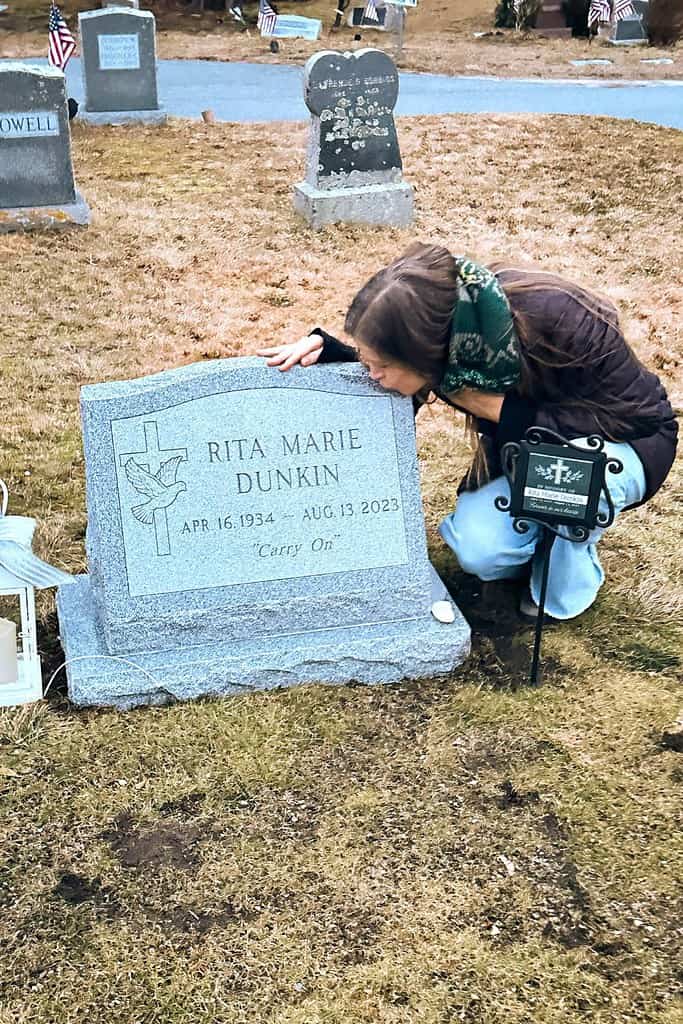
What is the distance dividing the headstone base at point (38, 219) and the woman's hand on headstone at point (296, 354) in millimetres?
5704

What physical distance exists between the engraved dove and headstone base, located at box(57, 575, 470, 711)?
436 millimetres

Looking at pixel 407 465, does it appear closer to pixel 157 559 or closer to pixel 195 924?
pixel 157 559

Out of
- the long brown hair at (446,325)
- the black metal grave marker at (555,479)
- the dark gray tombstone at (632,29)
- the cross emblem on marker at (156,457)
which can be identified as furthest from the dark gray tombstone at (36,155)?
the dark gray tombstone at (632,29)

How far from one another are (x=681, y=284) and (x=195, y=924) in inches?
236

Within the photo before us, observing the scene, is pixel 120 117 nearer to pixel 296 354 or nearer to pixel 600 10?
pixel 296 354

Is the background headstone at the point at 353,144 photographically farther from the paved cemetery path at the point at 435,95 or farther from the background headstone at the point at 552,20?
the background headstone at the point at 552,20

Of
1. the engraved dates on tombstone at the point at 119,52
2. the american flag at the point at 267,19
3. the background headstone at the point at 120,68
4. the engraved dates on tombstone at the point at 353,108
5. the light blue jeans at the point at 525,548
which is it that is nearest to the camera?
the light blue jeans at the point at 525,548

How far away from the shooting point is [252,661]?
321 cm

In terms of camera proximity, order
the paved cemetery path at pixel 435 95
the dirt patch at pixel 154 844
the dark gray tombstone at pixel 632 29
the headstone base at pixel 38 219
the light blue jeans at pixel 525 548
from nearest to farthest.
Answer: the dirt patch at pixel 154 844, the light blue jeans at pixel 525 548, the headstone base at pixel 38 219, the paved cemetery path at pixel 435 95, the dark gray tombstone at pixel 632 29

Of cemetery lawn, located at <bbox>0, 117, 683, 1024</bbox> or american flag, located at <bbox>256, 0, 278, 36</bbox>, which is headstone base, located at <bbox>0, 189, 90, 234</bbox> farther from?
american flag, located at <bbox>256, 0, 278, 36</bbox>

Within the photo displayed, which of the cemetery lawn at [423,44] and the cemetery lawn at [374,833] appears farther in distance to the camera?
the cemetery lawn at [423,44]

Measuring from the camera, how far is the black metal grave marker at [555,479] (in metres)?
2.97

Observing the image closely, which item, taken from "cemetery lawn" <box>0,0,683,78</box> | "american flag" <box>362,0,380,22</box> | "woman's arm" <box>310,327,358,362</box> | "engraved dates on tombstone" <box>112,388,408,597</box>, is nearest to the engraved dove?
"engraved dates on tombstone" <box>112,388,408,597</box>

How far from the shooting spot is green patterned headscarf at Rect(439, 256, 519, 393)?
116 inches
